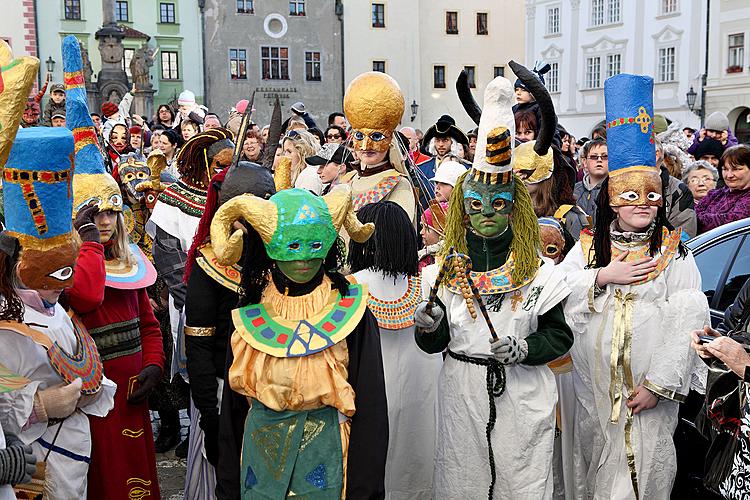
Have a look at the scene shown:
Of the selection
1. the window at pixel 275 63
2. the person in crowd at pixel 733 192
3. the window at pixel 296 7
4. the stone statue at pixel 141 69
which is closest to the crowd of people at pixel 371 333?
the person in crowd at pixel 733 192

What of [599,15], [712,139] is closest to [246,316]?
[712,139]

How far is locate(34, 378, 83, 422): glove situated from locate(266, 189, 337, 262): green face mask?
45.4 inches

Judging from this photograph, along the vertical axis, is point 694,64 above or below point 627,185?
above

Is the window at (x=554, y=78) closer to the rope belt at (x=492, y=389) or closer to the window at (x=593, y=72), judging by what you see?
the window at (x=593, y=72)

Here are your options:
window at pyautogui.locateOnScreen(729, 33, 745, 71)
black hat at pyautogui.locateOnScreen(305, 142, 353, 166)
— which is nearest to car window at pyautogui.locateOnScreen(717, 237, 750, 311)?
black hat at pyautogui.locateOnScreen(305, 142, 353, 166)

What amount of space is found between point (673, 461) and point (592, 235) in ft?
4.29

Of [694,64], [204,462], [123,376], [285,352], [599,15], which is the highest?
[599,15]

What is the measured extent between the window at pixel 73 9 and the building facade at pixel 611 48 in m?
22.1

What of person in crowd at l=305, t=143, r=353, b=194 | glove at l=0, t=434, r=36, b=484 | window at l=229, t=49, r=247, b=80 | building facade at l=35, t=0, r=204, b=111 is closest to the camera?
glove at l=0, t=434, r=36, b=484

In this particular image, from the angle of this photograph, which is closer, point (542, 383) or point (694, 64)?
point (542, 383)

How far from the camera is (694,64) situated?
34.8 metres

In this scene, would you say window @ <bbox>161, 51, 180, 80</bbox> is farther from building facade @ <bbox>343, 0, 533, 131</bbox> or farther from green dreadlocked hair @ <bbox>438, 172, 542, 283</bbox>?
green dreadlocked hair @ <bbox>438, 172, 542, 283</bbox>

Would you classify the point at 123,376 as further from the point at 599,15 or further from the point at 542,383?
the point at 599,15

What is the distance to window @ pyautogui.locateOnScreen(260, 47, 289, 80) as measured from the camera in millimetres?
41000
